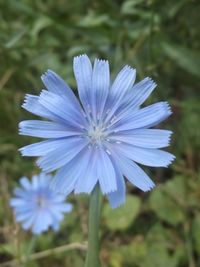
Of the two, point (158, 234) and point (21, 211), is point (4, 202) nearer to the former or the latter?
point (21, 211)

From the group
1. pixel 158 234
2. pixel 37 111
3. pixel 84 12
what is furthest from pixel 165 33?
pixel 37 111

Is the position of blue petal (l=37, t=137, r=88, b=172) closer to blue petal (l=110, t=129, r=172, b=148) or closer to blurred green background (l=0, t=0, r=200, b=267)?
blue petal (l=110, t=129, r=172, b=148)

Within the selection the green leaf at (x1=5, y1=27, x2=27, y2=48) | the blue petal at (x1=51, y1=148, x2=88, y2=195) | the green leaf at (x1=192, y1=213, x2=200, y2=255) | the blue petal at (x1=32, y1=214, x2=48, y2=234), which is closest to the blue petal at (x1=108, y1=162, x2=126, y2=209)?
the blue petal at (x1=51, y1=148, x2=88, y2=195)

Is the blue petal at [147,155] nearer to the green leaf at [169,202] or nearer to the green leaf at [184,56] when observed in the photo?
the green leaf at [169,202]

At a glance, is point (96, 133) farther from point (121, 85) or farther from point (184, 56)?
point (184, 56)

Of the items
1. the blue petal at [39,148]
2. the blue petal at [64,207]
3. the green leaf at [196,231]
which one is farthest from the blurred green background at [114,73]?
the blue petal at [39,148]
